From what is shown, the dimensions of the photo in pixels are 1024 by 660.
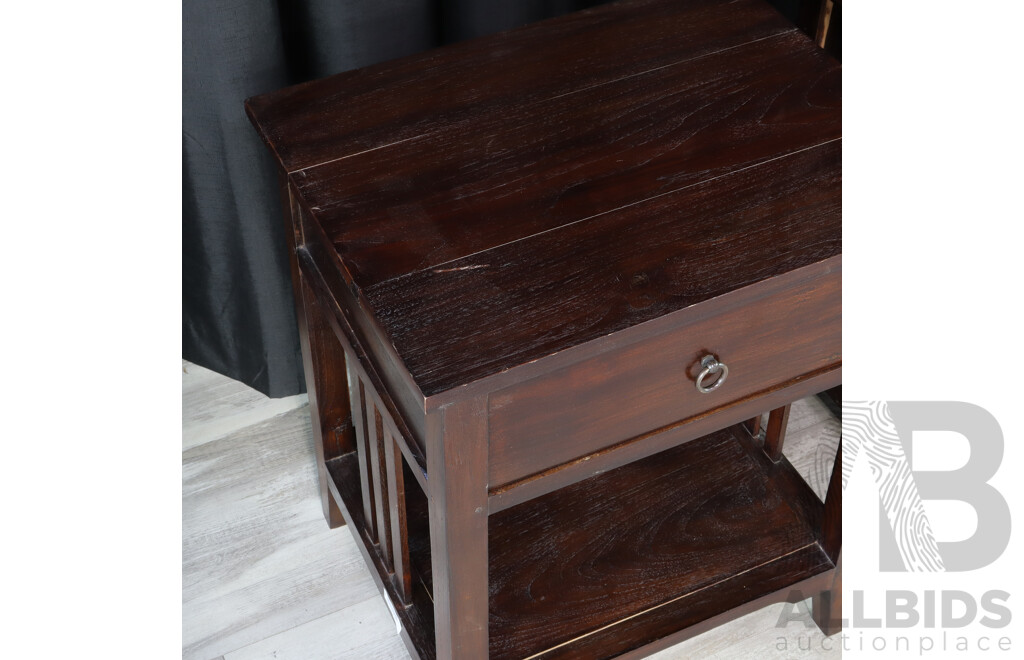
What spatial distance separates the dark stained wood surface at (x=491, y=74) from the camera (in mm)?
1009

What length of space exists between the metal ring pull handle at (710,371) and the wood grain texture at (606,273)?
0.25 ft

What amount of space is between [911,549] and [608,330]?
2.42ft

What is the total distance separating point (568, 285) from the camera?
86 centimetres

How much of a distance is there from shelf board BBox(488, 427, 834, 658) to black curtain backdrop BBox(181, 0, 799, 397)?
45cm

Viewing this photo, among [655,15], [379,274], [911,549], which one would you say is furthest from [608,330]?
[911,549]

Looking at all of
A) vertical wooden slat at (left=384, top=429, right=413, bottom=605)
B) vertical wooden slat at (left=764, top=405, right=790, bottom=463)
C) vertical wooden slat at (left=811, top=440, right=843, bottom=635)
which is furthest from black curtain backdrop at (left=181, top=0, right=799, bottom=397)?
vertical wooden slat at (left=811, top=440, right=843, bottom=635)

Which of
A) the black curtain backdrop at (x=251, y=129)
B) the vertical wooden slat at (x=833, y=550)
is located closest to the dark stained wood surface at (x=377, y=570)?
the black curtain backdrop at (x=251, y=129)

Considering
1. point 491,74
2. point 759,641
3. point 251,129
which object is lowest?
point 759,641

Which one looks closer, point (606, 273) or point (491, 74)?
point (606, 273)

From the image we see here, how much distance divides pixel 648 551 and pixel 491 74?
1.84 ft

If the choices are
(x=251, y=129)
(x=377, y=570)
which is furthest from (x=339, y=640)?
(x=251, y=129)

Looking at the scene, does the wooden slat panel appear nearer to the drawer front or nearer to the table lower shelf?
the table lower shelf

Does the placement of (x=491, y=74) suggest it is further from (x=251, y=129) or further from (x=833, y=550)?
(x=833, y=550)
